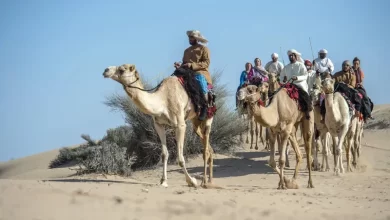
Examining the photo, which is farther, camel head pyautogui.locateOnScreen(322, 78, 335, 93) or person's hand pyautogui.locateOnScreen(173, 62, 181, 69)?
camel head pyautogui.locateOnScreen(322, 78, 335, 93)

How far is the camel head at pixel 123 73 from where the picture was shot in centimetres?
1110

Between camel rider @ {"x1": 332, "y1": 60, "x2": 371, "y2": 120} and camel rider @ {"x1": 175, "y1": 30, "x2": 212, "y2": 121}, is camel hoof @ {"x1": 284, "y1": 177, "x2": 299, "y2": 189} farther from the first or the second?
camel rider @ {"x1": 332, "y1": 60, "x2": 371, "y2": 120}

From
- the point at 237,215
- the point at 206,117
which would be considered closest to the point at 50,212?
the point at 237,215

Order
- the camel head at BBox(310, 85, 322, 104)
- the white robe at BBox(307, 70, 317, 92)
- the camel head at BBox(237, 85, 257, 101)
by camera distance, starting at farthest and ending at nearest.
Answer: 1. the white robe at BBox(307, 70, 317, 92)
2. the camel head at BBox(310, 85, 322, 104)
3. the camel head at BBox(237, 85, 257, 101)

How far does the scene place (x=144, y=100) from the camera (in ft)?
37.6

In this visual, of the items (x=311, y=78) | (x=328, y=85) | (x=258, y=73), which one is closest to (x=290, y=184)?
(x=328, y=85)

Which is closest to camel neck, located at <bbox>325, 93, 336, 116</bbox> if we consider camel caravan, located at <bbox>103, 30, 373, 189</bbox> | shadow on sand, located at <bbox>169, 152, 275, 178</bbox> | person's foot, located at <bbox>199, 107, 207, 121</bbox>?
camel caravan, located at <bbox>103, 30, 373, 189</bbox>

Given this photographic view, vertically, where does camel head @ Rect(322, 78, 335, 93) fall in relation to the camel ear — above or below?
above

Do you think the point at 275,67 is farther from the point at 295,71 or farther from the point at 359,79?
the point at 295,71

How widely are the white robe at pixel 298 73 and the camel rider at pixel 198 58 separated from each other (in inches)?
106

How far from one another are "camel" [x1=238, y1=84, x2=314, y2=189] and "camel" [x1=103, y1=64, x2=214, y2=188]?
116 centimetres

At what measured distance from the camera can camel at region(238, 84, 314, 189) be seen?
12020 mm

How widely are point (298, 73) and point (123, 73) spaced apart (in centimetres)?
528

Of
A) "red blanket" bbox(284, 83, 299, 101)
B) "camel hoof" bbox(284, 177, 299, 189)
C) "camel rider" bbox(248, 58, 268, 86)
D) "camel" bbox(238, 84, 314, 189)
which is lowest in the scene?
"camel hoof" bbox(284, 177, 299, 189)
